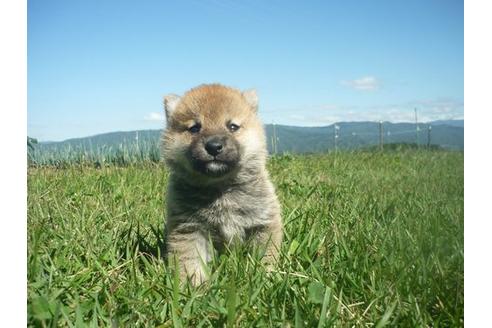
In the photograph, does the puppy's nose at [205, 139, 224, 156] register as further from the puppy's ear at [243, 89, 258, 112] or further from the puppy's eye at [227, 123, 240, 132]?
the puppy's ear at [243, 89, 258, 112]

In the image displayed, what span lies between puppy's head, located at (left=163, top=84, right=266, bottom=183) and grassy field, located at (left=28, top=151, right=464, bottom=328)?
417 millimetres

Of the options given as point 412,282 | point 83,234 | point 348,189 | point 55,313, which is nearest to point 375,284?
point 412,282

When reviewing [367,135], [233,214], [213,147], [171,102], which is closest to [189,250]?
[233,214]

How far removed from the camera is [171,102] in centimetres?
258

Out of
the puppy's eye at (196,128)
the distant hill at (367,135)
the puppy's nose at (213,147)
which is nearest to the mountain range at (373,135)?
the distant hill at (367,135)

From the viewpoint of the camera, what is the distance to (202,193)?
249 cm

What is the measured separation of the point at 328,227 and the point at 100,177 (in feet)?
5.07

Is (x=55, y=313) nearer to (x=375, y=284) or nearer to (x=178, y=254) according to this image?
(x=178, y=254)

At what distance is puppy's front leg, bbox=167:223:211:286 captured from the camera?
2.23 meters

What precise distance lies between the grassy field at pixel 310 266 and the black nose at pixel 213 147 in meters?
0.47

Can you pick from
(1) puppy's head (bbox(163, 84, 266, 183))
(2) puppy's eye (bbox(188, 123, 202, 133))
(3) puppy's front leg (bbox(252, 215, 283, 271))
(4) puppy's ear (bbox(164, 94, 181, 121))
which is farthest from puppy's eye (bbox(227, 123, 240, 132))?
(3) puppy's front leg (bbox(252, 215, 283, 271))

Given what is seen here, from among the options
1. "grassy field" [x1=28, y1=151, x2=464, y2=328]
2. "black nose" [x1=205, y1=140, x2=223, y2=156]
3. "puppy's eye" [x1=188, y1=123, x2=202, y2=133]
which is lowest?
A: "grassy field" [x1=28, y1=151, x2=464, y2=328]

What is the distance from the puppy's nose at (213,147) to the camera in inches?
90.9

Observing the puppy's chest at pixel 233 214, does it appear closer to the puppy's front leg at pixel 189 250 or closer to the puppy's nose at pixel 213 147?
the puppy's front leg at pixel 189 250
